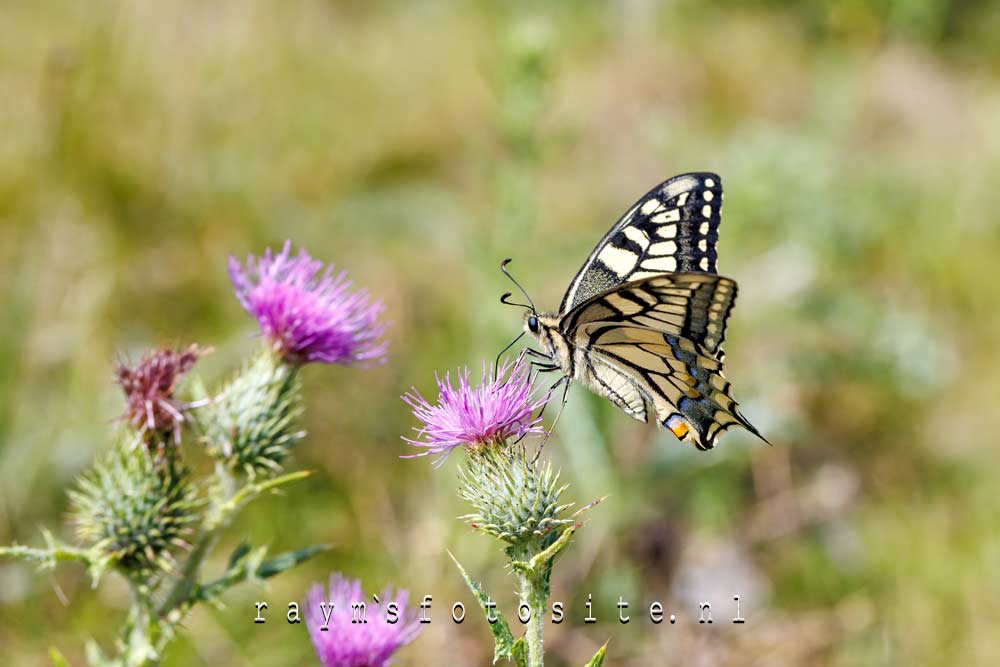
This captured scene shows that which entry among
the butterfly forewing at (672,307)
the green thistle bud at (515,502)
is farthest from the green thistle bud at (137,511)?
the butterfly forewing at (672,307)

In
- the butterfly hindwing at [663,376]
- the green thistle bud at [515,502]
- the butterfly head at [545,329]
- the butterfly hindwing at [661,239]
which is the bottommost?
the green thistle bud at [515,502]

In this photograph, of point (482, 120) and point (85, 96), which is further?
point (482, 120)

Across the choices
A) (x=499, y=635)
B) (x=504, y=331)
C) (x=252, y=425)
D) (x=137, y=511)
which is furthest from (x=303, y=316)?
(x=504, y=331)

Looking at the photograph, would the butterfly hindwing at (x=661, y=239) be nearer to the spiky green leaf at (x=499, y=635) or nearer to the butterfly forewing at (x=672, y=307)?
the butterfly forewing at (x=672, y=307)

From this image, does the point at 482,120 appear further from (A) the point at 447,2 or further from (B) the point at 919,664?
(B) the point at 919,664

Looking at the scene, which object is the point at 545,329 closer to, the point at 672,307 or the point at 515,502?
the point at 672,307

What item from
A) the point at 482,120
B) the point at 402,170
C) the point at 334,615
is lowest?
the point at 334,615

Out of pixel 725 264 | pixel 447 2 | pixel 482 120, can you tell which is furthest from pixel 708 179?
pixel 447 2

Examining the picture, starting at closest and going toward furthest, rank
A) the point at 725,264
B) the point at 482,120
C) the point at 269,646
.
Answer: the point at 269,646 → the point at 725,264 → the point at 482,120
